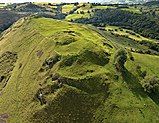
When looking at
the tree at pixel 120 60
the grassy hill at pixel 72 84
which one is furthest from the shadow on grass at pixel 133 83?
the tree at pixel 120 60

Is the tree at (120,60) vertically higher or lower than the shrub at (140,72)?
higher

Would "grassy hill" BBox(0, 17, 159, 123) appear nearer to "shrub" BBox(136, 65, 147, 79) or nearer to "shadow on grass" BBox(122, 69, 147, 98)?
"shadow on grass" BBox(122, 69, 147, 98)

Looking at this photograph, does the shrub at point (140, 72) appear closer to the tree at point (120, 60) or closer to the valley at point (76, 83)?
the valley at point (76, 83)

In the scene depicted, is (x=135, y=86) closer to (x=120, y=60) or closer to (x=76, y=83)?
(x=120, y=60)

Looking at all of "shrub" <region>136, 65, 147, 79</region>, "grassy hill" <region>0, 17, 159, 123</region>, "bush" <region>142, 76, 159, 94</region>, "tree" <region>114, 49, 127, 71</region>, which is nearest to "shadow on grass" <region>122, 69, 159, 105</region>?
"grassy hill" <region>0, 17, 159, 123</region>

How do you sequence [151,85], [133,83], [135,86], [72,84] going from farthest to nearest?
[133,83] → [135,86] → [151,85] → [72,84]

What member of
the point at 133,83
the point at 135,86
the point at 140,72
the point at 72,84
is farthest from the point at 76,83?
the point at 140,72
